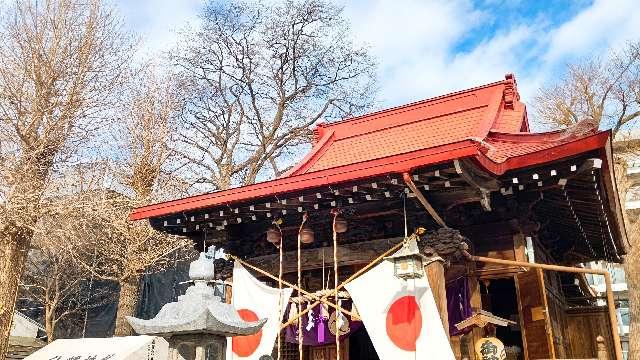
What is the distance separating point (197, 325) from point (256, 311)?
96.2 inches

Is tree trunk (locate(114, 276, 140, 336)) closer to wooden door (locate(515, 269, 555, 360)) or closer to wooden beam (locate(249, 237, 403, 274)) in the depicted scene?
wooden beam (locate(249, 237, 403, 274))

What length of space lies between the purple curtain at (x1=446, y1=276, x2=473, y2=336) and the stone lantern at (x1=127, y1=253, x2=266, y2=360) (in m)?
3.27

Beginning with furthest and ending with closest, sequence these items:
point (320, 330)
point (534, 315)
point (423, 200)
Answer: point (320, 330) < point (534, 315) < point (423, 200)

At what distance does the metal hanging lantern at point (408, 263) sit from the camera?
600 centimetres

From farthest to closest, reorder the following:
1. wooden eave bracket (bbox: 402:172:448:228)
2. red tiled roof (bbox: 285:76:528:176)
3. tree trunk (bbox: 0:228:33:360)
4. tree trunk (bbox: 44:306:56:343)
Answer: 1. tree trunk (bbox: 44:306:56:343)
2. tree trunk (bbox: 0:228:33:360)
3. red tiled roof (bbox: 285:76:528:176)
4. wooden eave bracket (bbox: 402:172:448:228)

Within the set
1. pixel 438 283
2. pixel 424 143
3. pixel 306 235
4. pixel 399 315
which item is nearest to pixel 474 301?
pixel 438 283

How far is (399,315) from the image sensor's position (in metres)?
6.25

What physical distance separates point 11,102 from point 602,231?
1203cm

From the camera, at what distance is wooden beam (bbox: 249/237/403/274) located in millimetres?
7051

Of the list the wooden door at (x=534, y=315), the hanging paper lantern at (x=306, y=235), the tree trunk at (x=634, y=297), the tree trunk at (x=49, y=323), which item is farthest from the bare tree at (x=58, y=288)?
the tree trunk at (x=634, y=297)

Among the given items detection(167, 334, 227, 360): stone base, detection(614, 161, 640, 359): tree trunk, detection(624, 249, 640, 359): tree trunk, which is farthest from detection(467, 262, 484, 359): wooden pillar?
detection(624, 249, 640, 359): tree trunk

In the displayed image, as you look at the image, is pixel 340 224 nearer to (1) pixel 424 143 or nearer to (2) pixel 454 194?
(2) pixel 454 194

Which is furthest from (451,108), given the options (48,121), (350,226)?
(48,121)

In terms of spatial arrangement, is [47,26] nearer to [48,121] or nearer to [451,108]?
[48,121]
